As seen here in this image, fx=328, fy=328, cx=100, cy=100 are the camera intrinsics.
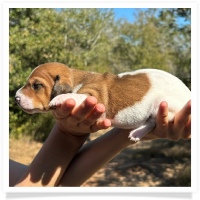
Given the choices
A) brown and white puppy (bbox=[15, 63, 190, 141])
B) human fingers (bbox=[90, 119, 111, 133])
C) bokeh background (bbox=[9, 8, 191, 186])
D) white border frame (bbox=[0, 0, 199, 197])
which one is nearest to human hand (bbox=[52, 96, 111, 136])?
human fingers (bbox=[90, 119, 111, 133])

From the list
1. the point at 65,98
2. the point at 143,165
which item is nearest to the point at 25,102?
the point at 65,98

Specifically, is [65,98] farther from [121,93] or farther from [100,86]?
[121,93]

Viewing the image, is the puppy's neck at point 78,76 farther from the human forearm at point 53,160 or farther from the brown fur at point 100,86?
the human forearm at point 53,160

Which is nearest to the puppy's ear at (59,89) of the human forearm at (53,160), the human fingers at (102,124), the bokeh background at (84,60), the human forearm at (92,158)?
the human fingers at (102,124)

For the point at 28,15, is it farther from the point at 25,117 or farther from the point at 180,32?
the point at 180,32
